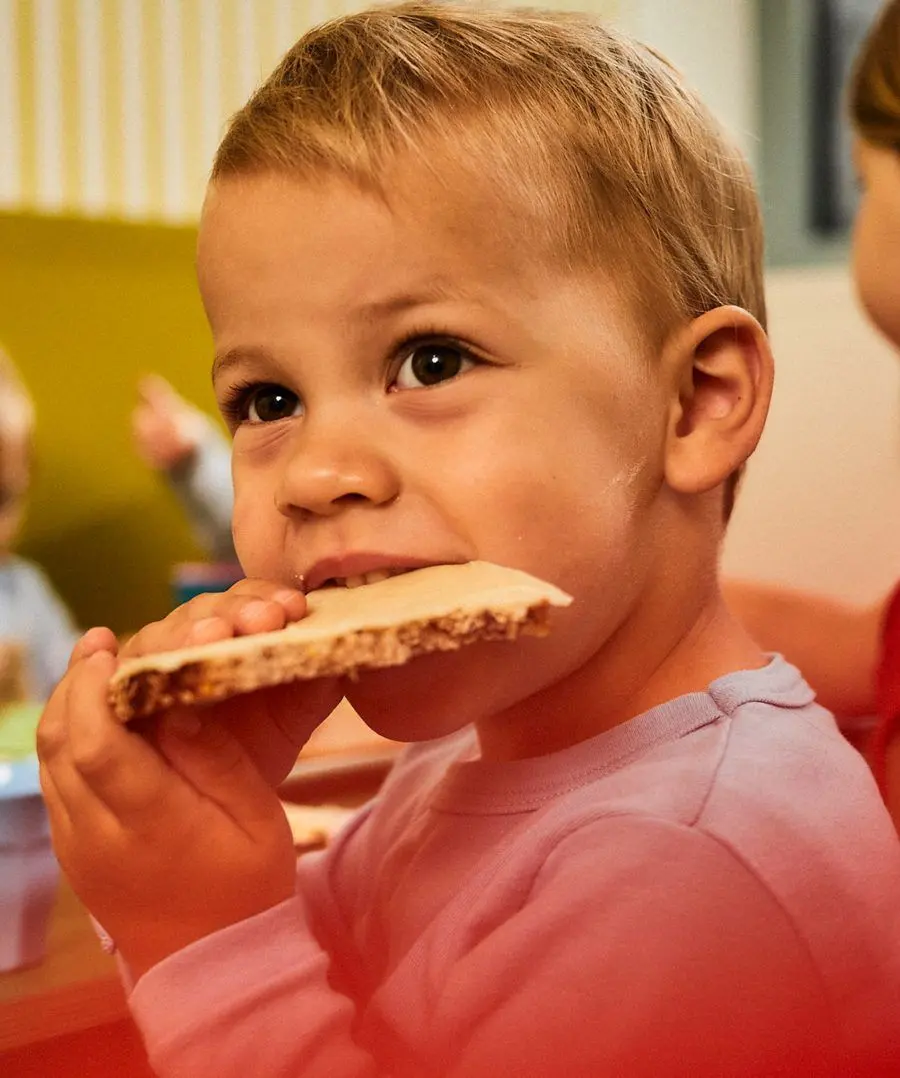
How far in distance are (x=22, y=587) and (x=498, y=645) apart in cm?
102

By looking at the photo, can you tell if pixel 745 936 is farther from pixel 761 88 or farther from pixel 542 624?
pixel 761 88

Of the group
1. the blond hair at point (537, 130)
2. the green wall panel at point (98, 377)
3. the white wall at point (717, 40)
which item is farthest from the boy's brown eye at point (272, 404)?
the green wall panel at point (98, 377)

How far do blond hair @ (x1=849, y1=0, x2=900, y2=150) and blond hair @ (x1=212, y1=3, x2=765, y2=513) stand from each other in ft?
0.59

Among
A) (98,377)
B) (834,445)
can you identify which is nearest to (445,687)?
(834,445)

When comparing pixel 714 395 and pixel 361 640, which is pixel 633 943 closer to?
pixel 361 640

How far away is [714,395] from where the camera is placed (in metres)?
0.60

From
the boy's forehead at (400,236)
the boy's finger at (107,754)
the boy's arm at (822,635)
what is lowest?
the boy's arm at (822,635)

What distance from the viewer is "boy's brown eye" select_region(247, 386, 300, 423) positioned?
1.92 feet

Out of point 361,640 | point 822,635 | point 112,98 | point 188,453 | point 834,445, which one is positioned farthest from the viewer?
point 188,453

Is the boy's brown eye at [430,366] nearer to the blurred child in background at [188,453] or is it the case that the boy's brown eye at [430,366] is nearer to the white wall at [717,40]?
Result: the white wall at [717,40]

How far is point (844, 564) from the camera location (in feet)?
3.98

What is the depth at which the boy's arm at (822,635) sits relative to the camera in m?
0.99

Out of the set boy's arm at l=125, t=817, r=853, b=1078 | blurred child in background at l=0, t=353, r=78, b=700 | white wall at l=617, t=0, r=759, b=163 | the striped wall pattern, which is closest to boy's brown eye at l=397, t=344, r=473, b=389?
boy's arm at l=125, t=817, r=853, b=1078

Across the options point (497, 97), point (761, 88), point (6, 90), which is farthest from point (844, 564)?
point (6, 90)
